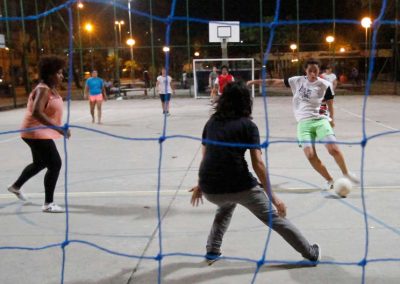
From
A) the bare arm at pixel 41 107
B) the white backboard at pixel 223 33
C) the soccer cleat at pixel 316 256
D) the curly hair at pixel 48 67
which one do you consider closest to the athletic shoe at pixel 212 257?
the soccer cleat at pixel 316 256

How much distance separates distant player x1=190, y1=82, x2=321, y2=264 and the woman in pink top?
1.78 meters

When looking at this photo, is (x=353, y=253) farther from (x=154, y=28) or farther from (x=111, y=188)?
(x=154, y=28)

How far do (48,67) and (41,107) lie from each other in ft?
1.34

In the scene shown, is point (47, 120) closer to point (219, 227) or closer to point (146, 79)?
point (219, 227)

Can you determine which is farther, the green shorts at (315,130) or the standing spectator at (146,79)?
the standing spectator at (146,79)

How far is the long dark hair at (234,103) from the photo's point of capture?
3309mm

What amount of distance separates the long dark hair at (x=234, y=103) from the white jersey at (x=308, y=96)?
Result: 2276 mm

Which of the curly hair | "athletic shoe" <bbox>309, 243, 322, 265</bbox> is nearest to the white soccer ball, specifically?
"athletic shoe" <bbox>309, 243, 322, 265</bbox>

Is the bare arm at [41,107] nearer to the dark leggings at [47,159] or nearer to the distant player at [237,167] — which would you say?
the dark leggings at [47,159]

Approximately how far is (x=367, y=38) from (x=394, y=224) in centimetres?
2112

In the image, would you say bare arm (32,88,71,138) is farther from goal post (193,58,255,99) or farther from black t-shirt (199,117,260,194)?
goal post (193,58,255,99)

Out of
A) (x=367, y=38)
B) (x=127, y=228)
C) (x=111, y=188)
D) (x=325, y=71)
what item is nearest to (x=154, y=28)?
(x=367, y=38)

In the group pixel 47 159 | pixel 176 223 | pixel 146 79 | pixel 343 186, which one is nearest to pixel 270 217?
pixel 176 223

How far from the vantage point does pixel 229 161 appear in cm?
327
